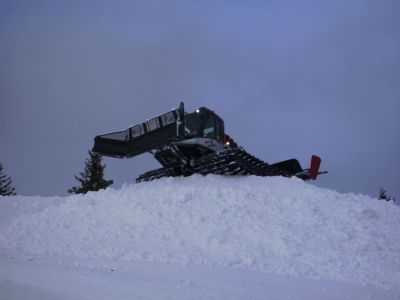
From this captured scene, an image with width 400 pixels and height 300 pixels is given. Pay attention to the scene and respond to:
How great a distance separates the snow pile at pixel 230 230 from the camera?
31.4 ft

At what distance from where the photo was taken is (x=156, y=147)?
17016 mm

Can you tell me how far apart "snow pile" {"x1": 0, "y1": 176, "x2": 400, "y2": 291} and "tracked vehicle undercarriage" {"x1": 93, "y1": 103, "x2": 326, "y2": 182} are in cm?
170

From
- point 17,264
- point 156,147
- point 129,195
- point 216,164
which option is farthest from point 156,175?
point 17,264

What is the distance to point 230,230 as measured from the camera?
36.8 feet

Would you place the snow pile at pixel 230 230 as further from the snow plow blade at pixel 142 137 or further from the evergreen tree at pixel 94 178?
the evergreen tree at pixel 94 178

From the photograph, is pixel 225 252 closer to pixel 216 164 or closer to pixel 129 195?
pixel 129 195

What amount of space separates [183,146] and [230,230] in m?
6.89

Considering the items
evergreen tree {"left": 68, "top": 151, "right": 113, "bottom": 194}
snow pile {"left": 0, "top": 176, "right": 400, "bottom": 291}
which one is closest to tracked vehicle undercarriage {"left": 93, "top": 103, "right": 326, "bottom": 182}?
snow pile {"left": 0, "top": 176, "right": 400, "bottom": 291}

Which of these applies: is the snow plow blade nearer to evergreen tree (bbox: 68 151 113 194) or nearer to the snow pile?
the snow pile

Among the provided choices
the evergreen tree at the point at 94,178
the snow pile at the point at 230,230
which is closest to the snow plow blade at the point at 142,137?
the snow pile at the point at 230,230

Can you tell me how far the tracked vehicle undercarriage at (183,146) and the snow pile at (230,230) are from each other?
1.70 m

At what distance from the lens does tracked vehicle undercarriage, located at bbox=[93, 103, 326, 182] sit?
54.1 feet

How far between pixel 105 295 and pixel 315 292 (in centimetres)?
389

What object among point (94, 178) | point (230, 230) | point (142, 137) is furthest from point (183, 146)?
point (94, 178)
